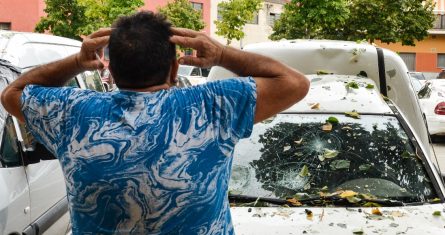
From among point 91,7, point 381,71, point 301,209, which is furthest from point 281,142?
point 91,7

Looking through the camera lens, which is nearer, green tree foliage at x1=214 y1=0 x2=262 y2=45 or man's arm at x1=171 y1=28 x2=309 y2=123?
man's arm at x1=171 y1=28 x2=309 y2=123

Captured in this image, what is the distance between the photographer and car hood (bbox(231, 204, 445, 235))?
10.5 feet

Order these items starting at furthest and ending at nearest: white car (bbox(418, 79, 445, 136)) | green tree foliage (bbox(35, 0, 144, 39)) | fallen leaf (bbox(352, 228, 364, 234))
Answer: green tree foliage (bbox(35, 0, 144, 39))
white car (bbox(418, 79, 445, 136))
fallen leaf (bbox(352, 228, 364, 234))

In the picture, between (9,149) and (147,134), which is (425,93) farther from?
(147,134)

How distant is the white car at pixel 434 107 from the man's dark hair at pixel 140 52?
11.3 metres

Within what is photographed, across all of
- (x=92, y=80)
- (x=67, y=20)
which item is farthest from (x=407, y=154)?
(x=67, y=20)

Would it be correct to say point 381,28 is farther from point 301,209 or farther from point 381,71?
point 301,209

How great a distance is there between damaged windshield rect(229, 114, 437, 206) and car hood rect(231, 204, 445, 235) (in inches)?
8.1

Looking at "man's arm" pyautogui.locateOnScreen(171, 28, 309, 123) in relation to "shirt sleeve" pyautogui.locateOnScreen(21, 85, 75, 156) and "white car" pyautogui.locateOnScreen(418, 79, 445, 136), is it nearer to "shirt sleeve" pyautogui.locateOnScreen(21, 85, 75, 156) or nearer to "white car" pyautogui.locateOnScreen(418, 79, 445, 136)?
"shirt sleeve" pyautogui.locateOnScreen(21, 85, 75, 156)

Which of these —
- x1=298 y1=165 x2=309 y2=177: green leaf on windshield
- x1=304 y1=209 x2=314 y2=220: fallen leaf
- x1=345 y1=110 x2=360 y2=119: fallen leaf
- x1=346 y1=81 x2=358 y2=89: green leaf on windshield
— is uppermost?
x1=346 y1=81 x2=358 y2=89: green leaf on windshield

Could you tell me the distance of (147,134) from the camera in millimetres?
1846

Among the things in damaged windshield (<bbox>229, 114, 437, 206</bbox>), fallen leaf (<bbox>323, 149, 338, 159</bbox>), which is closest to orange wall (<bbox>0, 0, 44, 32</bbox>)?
damaged windshield (<bbox>229, 114, 437, 206</bbox>)

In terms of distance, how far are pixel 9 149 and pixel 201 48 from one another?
250 centimetres

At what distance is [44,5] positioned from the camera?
32.5 metres
